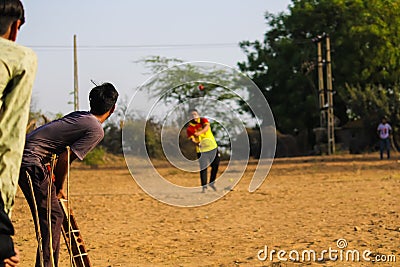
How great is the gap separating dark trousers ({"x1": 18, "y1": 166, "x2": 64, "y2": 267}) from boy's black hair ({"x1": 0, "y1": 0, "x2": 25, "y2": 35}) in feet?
8.09

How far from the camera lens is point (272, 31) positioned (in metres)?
47.6

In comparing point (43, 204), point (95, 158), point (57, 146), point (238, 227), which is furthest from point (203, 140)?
point (95, 158)

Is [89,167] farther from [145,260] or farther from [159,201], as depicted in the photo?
[145,260]

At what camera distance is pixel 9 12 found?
10.5 feet

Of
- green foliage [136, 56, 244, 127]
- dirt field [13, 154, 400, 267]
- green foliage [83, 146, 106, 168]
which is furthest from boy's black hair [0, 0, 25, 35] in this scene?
green foliage [83, 146, 106, 168]

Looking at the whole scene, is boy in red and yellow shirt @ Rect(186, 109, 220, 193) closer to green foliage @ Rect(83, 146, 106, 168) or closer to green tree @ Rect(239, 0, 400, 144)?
green foliage @ Rect(83, 146, 106, 168)

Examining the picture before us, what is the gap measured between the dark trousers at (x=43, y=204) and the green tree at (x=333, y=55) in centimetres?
3358

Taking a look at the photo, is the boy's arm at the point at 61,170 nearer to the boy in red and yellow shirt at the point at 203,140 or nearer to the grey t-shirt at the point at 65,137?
the grey t-shirt at the point at 65,137

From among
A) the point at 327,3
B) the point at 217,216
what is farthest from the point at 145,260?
the point at 327,3

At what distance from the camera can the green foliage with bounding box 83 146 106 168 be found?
32.8 m

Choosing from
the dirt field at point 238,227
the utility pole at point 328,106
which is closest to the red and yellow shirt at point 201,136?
the dirt field at point 238,227

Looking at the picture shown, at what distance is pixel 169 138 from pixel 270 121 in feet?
11.7

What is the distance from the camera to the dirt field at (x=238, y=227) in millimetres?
7324

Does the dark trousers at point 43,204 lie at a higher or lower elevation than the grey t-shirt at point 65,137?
lower
